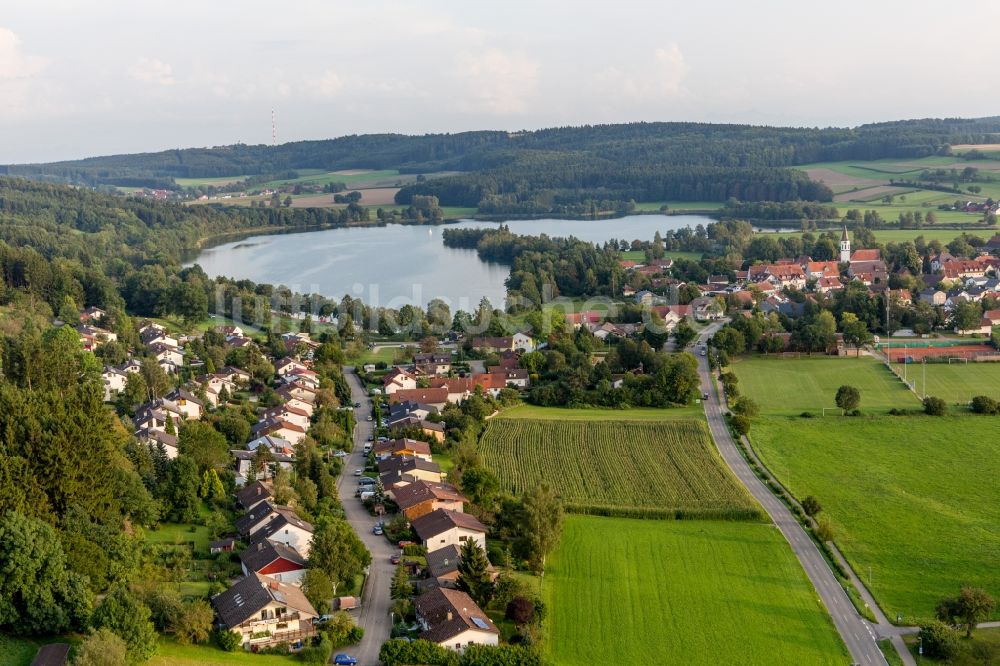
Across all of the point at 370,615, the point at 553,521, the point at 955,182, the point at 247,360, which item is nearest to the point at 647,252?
the point at 247,360

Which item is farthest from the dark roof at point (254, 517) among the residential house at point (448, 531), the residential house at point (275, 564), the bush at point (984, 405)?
the bush at point (984, 405)

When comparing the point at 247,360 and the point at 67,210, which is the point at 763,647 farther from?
the point at 67,210

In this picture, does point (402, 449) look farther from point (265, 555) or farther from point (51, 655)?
point (51, 655)

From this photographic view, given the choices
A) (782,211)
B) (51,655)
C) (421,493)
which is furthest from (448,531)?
(782,211)

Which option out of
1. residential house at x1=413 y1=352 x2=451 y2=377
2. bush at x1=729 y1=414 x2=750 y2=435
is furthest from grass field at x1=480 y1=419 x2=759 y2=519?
residential house at x1=413 y1=352 x2=451 y2=377

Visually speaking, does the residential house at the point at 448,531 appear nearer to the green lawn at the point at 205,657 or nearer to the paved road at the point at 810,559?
the green lawn at the point at 205,657
